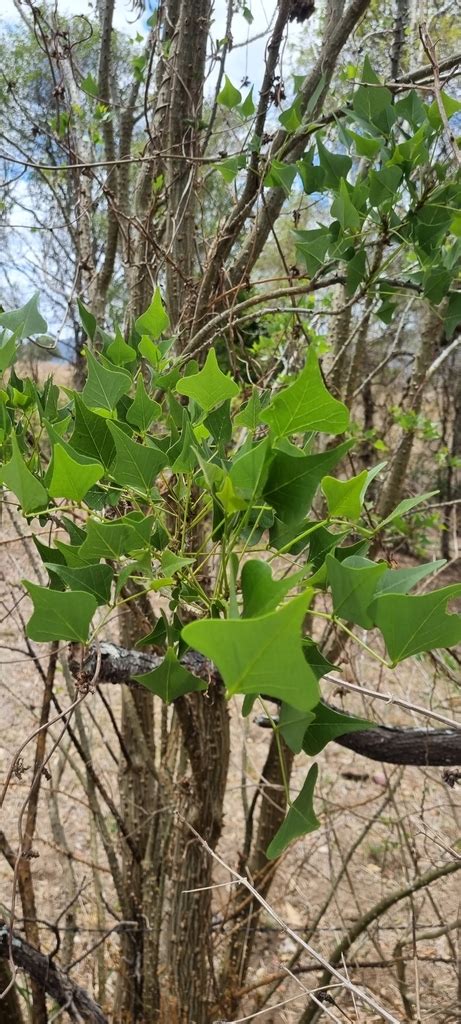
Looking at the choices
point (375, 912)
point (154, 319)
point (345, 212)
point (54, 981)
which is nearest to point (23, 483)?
point (154, 319)

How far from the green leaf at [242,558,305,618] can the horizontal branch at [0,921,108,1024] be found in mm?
799

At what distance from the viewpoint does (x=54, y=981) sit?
0.83 metres

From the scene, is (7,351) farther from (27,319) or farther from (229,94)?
(229,94)

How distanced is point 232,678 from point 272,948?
6.19ft

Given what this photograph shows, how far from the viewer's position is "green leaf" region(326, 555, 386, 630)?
26 cm

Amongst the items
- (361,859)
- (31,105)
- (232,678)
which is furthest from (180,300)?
(31,105)

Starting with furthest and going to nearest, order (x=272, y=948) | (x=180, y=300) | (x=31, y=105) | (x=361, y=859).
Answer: (x=31, y=105) → (x=361, y=859) → (x=272, y=948) → (x=180, y=300)

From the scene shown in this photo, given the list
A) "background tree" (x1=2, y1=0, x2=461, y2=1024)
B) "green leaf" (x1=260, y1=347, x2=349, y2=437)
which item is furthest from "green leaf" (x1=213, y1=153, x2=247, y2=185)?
"green leaf" (x1=260, y1=347, x2=349, y2=437)

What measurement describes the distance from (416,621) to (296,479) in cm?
8

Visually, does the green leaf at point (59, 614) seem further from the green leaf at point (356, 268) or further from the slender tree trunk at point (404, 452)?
the slender tree trunk at point (404, 452)

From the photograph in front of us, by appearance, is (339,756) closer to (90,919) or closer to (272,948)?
(272,948)

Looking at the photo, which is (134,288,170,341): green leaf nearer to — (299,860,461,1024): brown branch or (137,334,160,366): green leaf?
(137,334,160,366): green leaf

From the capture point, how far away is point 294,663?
7.3 inches

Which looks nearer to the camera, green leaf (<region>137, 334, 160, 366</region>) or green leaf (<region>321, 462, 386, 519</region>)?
green leaf (<region>321, 462, 386, 519</region>)
